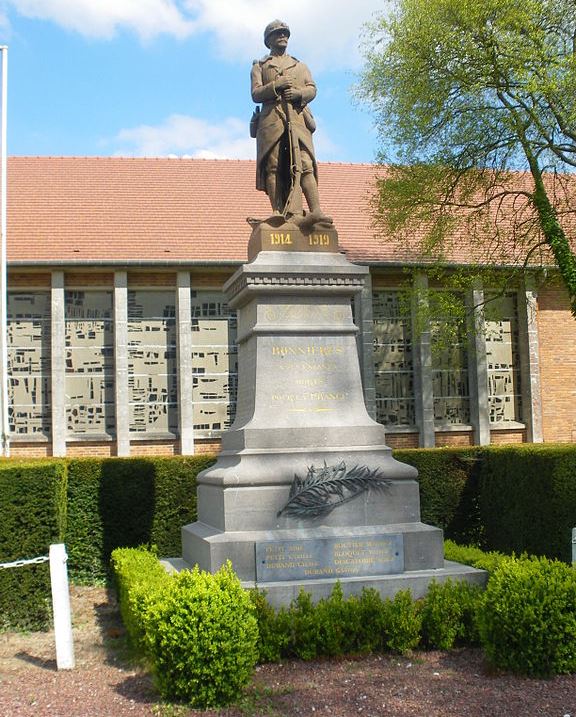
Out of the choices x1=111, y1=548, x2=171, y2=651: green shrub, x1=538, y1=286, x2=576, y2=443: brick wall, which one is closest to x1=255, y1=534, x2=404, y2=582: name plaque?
x1=111, y1=548, x2=171, y2=651: green shrub

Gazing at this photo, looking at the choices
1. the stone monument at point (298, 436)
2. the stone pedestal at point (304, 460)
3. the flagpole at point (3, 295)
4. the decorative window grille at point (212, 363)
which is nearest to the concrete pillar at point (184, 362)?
the decorative window grille at point (212, 363)

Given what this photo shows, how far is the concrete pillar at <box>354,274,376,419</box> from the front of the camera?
20.1 meters

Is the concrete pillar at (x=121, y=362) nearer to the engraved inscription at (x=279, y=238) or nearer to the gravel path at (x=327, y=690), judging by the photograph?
the engraved inscription at (x=279, y=238)

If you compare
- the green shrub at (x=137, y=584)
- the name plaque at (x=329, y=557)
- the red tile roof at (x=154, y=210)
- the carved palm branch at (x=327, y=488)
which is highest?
the red tile roof at (x=154, y=210)

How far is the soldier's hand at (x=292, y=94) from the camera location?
8820 millimetres

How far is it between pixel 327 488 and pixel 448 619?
1590 millimetres

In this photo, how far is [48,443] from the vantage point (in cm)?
1925

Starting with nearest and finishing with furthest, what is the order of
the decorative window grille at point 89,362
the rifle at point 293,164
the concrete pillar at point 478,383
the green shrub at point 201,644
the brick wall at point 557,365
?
the green shrub at point 201,644 < the rifle at point 293,164 < the decorative window grille at point 89,362 < the concrete pillar at point 478,383 < the brick wall at point 557,365

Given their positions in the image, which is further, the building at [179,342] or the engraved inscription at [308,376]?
the building at [179,342]

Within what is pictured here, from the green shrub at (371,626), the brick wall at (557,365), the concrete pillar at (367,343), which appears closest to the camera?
the green shrub at (371,626)

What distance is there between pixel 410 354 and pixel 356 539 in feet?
44.5

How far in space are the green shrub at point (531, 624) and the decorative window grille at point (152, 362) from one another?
14137 mm

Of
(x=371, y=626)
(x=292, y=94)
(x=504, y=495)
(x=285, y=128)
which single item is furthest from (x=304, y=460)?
(x=504, y=495)

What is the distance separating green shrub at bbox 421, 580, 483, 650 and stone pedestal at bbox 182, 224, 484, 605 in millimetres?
468
